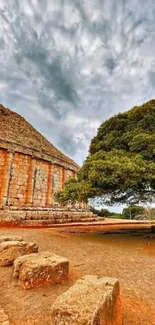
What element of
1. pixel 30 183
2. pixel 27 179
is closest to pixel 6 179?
pixel 27 179

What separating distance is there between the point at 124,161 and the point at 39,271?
5053 millimetres

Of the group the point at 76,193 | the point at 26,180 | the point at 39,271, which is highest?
the point at 26,180

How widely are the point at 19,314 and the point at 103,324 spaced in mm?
953

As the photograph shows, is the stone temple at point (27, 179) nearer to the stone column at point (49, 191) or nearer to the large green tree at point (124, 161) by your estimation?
the stone column at point (49, 191)

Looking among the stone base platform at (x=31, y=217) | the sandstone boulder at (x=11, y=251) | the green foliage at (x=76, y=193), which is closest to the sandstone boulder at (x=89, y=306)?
the sandstone boulder at (x=11, y=251)

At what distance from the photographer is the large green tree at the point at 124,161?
6.73 m

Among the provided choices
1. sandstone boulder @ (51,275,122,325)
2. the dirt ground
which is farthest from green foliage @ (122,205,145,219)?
sandstone boulder @ (51,275,122,325)

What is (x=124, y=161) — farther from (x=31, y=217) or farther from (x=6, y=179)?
(x=6, y=179)

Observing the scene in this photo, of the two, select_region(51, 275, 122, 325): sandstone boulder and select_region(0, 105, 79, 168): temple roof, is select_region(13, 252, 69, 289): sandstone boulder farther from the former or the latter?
select_region(0, 105, 79, 168): temple roof

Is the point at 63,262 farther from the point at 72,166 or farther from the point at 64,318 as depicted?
the point at 72,166

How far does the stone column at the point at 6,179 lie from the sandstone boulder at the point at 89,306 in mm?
13288

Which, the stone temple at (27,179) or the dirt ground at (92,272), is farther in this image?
the stone temple at (27,179)

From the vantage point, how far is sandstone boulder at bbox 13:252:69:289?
2.76m

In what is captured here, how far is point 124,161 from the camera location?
7051mm
